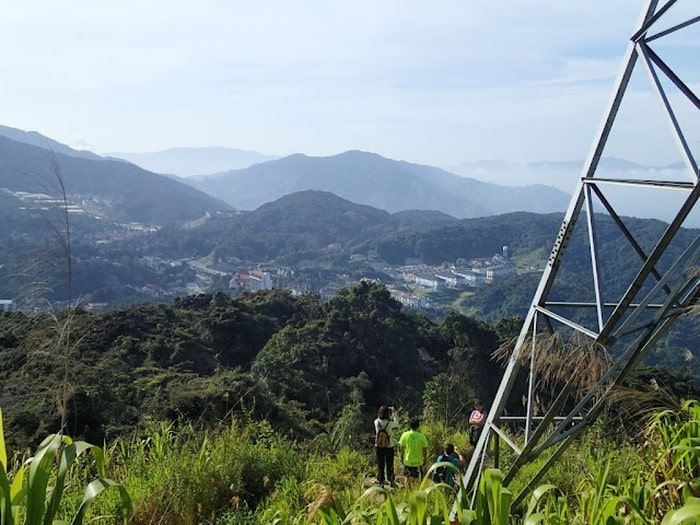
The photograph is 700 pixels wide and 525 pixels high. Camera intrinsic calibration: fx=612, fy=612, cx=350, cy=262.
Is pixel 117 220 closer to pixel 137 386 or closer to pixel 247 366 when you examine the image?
pixel 247 366

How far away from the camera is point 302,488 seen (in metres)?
3.88

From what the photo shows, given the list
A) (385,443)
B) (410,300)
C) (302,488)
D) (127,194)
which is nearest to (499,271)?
(410,300)

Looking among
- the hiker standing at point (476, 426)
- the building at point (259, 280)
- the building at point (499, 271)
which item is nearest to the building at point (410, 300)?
the building at point (499, 271)

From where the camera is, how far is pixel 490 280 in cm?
7588

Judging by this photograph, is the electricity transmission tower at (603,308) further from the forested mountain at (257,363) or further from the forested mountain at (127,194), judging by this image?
the forested mountain at (127,194)

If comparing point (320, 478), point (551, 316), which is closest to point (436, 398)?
point (320, 478)

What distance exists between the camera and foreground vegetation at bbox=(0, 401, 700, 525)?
5.50ft

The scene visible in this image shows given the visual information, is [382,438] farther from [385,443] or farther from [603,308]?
[603,308]

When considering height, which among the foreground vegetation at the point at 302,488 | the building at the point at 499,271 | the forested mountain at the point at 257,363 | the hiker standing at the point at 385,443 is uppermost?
the foreground vegetation at the point at 302,488

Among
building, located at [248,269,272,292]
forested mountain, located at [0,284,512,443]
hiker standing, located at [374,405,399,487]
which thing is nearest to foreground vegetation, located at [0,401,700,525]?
hiker standing, located at [374,405,399,487]

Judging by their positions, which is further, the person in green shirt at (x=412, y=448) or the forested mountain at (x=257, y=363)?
the forested mountain at (x=257, y=363)

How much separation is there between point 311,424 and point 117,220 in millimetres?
108668

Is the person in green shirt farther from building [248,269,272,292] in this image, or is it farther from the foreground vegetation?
building [248,269,272,292]

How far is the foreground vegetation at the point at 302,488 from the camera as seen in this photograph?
1.68m
